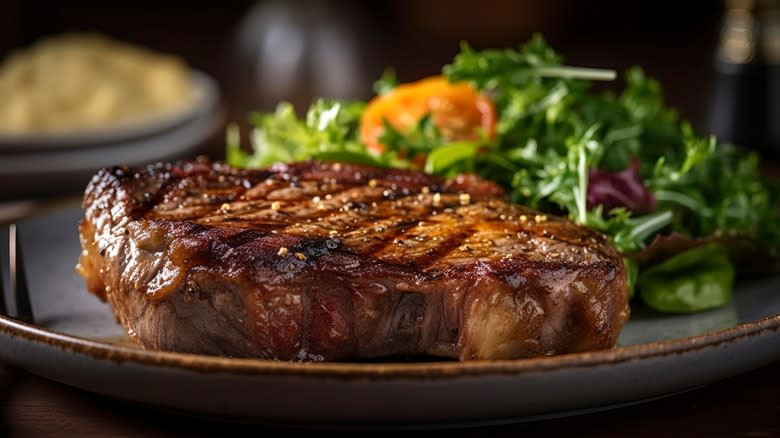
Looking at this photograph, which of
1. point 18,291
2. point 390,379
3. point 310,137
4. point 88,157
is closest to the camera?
point 390,379

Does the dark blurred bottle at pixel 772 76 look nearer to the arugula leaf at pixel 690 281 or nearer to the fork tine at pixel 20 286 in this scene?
the arugula leaf at pixel 690 281

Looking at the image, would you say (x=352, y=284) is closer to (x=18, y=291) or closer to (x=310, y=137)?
(x=18, y=291)

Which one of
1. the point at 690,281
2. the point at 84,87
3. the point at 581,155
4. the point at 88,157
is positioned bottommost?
the point at 88,157

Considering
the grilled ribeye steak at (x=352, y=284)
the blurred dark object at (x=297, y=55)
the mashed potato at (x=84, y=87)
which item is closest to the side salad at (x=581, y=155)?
the grilled ribeye steak at (x=352, y=284)

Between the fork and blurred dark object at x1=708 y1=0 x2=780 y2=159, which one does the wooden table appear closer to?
the fork

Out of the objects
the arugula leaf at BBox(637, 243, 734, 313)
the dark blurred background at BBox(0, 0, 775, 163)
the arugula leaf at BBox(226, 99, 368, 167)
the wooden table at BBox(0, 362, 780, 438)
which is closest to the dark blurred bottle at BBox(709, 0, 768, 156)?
the dark blurred background at BBox(0, 0, 775, 163)

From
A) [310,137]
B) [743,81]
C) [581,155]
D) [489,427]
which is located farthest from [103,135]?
[489,427]
